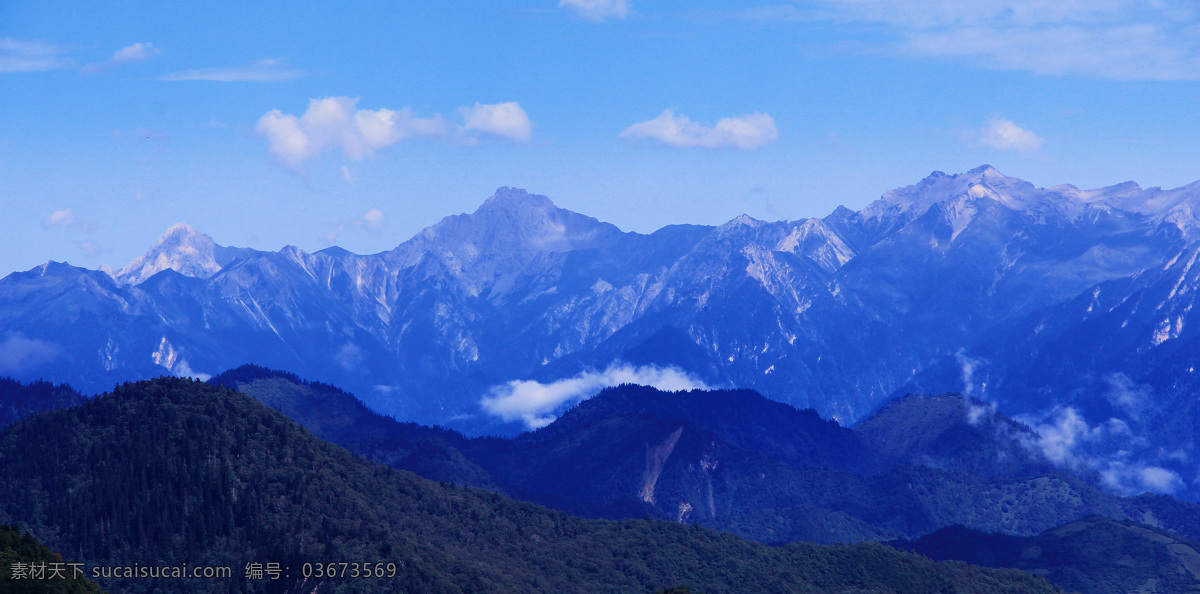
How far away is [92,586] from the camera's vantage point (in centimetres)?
18888

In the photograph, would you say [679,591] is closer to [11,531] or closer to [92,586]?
[92,586]

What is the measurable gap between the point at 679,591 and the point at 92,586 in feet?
253

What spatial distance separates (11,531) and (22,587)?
68.3 ft

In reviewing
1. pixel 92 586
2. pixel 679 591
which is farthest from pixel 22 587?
pixel 679 591

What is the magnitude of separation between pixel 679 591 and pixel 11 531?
294 feet

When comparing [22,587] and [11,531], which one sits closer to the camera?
[22,587]

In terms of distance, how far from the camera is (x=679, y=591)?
200 meters

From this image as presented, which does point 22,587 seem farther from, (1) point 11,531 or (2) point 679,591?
(2) point 679,591

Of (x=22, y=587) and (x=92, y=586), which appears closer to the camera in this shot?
(x=22, y=587)

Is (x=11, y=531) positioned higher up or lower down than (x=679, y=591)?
higher up

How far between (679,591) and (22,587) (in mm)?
83874

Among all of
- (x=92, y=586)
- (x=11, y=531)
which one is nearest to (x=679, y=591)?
(x=92, y=586)

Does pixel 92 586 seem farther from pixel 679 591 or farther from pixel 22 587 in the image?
pixel 679 591

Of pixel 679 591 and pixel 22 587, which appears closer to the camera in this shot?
pixel 22 587
